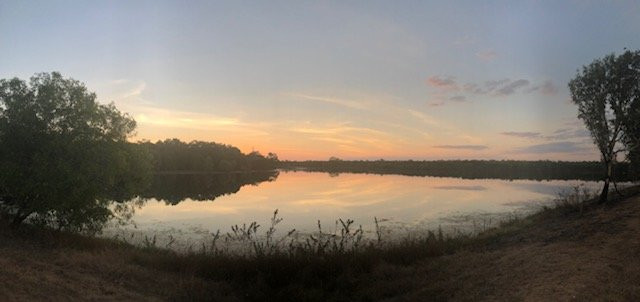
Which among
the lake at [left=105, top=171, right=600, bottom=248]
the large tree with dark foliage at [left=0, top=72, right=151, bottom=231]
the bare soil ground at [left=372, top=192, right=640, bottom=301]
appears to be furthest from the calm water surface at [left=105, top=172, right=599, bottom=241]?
the bare soil ground at [left=372, top=192, right=640, bottom=301]

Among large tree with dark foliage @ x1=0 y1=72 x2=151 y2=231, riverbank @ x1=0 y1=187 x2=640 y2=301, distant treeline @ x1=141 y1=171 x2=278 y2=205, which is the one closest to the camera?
riverbank @ x1=0 y1=187 x2=640 y2=301

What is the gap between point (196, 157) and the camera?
12088cm

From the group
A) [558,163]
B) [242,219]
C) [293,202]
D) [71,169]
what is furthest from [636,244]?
[558,163]

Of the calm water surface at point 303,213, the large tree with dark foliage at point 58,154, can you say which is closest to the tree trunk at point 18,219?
the large tree with dark foliage at point 58,154

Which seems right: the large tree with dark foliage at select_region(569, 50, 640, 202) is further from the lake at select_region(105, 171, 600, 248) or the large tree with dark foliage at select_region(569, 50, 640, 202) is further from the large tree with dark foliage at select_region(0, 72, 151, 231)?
the large tree with dark foliage at select_region(0, 72, 151, 231)

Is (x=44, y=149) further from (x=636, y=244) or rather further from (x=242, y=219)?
(x=636, y=244)

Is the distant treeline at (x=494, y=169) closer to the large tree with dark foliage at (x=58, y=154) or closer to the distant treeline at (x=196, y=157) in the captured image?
the distant treeline at (x=196, y=157)

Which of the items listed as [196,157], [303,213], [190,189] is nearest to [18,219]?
[303,213]

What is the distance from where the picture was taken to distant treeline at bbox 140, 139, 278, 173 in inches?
4619

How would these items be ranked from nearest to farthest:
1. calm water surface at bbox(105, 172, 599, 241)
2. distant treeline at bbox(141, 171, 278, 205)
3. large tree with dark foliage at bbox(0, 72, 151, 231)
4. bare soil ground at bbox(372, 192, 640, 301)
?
bare soil ground at bbox(372, 192, 640, 301)
large tree with dark foliage at bbox(0, 72, 151, 231)
calm water surface at bbox(105, 172, 599, 241)
distant treeline at bbox(141, 171, 278, 205)

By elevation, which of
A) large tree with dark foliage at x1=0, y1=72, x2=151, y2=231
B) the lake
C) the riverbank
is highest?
large tree with dark foliage at x1=0, y1=72, x2=151, y2=231

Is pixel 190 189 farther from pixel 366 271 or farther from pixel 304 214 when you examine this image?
pixel 366 271

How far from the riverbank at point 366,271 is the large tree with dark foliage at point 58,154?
158 cm

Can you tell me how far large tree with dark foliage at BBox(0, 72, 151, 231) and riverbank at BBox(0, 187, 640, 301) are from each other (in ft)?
5.18
